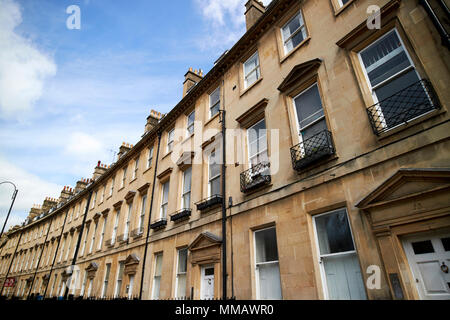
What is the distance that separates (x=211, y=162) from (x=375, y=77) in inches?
272

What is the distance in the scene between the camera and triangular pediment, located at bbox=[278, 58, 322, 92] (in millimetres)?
7355

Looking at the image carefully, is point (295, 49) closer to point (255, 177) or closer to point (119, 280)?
point (255, 177)

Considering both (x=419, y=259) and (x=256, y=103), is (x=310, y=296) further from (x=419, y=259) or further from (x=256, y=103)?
(x=256, y=103)

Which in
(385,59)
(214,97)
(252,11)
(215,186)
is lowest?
(215,186)

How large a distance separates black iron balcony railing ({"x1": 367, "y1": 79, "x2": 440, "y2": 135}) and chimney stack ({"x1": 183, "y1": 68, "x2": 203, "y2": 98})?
1221 cm

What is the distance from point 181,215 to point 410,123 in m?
8.86

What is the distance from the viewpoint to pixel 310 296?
18.7 ft

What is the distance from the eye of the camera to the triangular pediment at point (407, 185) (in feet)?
14.2

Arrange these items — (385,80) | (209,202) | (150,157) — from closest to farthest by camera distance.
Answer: (385,80), (209,202), (150,157)

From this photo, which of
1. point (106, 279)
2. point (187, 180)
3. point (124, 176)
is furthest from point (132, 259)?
point (124, 176)

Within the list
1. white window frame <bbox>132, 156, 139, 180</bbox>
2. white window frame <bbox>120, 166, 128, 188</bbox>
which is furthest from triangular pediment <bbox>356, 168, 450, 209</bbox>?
white window frame <bbox>120, 166, 128, 188</bbox>

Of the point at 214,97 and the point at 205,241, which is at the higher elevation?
the point at 214,97

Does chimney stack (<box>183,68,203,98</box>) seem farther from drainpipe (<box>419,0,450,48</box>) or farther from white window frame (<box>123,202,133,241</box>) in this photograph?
drainpipe (<box>419,0,450,48</box>)

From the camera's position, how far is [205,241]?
9.37m
